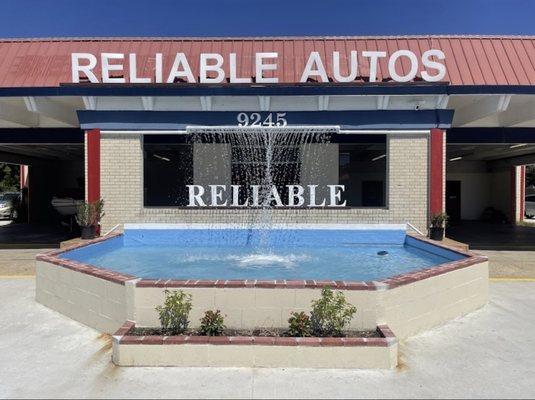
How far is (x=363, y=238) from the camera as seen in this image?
12.9 metres

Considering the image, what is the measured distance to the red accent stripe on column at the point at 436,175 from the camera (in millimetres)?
12773

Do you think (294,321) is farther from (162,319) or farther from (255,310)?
(162,319)

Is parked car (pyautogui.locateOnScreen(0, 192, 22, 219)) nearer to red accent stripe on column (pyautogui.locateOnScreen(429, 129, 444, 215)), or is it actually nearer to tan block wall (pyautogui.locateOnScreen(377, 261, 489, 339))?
red accent stripe on column (pyautogui.locateOnScreen(429, 129, 444, 215))

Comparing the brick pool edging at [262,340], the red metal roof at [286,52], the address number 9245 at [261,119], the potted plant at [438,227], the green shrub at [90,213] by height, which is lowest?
the brick pool edging at [262,340]

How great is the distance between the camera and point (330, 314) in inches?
206

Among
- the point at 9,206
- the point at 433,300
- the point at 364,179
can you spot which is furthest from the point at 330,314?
the point at 9,206

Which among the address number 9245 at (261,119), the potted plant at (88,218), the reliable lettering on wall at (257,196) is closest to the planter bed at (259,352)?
the potted plant at (88,218)

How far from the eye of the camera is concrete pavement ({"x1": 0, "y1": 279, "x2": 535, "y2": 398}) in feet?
14.5

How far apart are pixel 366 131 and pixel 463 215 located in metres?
17.1

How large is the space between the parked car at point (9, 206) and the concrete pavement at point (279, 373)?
73.5 ft

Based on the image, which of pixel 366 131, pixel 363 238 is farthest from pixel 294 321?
pixel 366 131

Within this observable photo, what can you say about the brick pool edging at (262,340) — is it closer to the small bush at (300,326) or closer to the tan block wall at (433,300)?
the small bush at (300,326)

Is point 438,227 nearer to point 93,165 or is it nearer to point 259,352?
point 259,352

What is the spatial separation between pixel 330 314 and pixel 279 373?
0.98 meters
